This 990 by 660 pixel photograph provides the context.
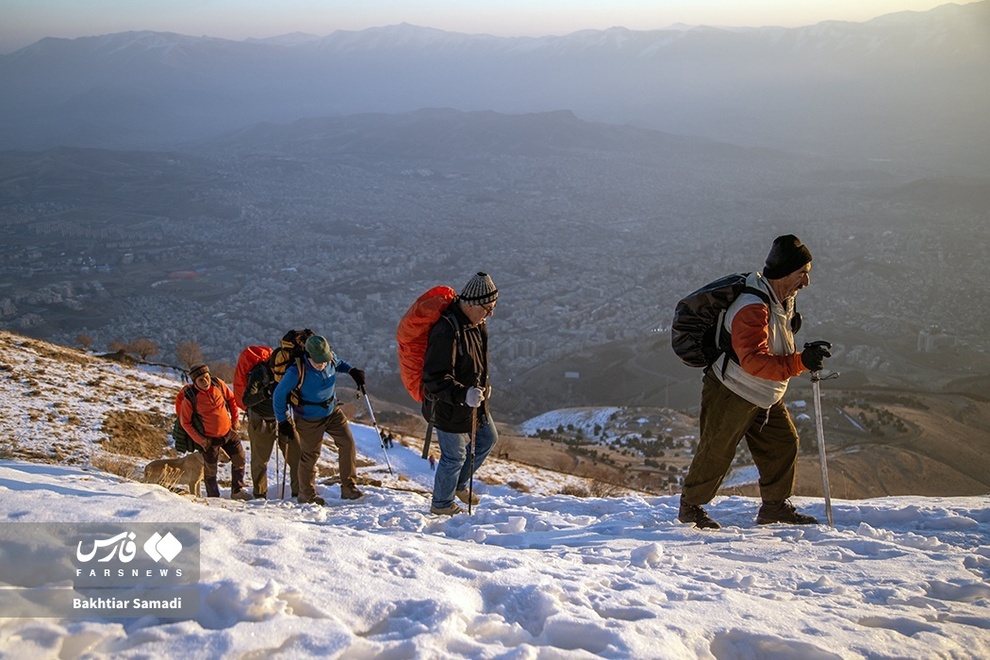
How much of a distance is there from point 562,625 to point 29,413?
8970 millimetres

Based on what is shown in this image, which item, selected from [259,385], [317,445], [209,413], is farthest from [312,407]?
[209,413]

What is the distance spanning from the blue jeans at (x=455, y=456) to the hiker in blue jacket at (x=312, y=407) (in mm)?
1125

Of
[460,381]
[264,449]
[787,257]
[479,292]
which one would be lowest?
[264,449]

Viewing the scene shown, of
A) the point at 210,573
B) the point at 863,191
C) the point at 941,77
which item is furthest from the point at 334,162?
the point at 941,77

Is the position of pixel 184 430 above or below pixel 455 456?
below

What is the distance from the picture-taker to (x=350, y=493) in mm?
6559

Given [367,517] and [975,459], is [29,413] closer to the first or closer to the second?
[367,517]

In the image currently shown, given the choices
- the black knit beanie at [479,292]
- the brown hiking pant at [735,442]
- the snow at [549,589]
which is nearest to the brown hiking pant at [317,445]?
the snow at [549,589]

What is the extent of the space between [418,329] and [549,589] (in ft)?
7.14

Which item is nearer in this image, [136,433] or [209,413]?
[209,413]

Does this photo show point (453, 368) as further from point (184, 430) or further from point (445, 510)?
point (184, 430)

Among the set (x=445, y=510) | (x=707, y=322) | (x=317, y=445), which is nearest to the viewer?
(x=707, y=322)

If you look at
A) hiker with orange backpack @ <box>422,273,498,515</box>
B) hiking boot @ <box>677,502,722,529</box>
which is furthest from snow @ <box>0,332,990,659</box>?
hiker with orange backpack @ <box>422,273,498,515</box>

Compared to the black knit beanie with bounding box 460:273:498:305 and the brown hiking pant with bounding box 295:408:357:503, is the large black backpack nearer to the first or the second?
the black knit beanie with bounding box 460:273:498:305
